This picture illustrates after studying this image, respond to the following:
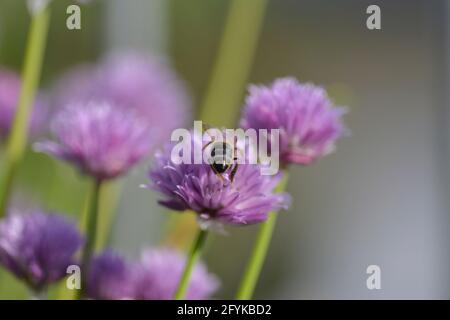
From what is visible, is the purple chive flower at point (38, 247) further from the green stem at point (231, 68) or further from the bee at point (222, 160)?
the green stem at point (231, 68)

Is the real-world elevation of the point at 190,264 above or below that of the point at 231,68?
below

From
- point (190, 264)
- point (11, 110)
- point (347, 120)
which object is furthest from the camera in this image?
point (347, 120)

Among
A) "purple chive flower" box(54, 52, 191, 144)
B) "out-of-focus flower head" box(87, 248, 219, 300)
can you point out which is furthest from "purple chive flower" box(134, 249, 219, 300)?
"purple chive flower" box(54, 52, 191, 144)

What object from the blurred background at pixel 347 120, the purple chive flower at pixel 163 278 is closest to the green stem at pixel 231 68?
the blurred background at pixel 347 120

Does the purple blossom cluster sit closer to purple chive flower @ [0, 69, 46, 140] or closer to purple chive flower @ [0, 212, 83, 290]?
purple chive flower @ [0, 212, 83, 290]

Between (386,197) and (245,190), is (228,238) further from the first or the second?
(245,190)

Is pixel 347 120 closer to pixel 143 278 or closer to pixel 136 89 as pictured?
pixel 136 89

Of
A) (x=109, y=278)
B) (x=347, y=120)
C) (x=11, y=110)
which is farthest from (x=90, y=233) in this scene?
(x=347, y=120)
